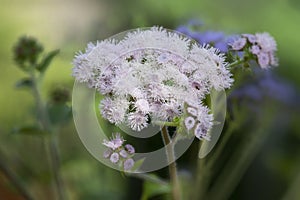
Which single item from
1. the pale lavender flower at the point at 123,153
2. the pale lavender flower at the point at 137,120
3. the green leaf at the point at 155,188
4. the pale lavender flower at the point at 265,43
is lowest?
the green leaf at the point at 155,188

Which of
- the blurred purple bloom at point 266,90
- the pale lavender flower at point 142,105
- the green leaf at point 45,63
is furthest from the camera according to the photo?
the blurred purple bloom at point 266,90

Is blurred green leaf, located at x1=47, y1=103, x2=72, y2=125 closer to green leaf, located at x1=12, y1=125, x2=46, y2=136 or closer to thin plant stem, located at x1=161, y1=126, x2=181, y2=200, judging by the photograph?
green leaf, located at x1=12, y1=125, x2=46, y2=136

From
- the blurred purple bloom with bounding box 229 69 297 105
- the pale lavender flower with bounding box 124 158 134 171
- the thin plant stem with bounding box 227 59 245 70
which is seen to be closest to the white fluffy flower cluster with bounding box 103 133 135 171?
the pale lavender flower with bounding box 124 158 134 171

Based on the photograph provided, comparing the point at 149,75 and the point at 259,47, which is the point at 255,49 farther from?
the point at 149,75

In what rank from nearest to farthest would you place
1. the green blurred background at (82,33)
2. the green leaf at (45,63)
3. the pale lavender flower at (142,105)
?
1. the pale lavender flower at (142,105)
2. the green leaf at (45,63)
3. the green blurred background at (82,33)

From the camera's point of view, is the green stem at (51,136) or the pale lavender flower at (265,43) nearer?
the pale lavender flower at (265,43)

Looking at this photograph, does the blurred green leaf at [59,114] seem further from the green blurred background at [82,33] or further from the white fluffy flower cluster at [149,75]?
the white fluffy flower cluster at [149,75]

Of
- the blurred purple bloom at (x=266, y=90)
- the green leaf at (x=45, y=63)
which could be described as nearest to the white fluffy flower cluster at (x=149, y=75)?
the green leaf at (x=45, y=63)

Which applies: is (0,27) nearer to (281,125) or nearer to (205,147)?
(281,125)

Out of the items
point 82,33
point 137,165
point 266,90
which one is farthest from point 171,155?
point 82,33
